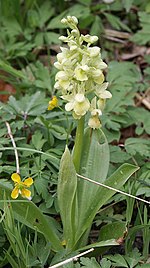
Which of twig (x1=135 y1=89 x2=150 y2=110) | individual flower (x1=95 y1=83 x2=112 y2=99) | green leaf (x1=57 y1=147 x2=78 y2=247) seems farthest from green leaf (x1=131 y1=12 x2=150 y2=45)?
green leaf (x1=57 y1=147 x2=78 y2=247)

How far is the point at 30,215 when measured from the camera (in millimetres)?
1679

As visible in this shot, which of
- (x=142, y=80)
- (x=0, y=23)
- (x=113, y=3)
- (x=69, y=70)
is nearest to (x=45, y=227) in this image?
(x=69, y=70)

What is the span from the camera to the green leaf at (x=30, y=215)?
165 cm

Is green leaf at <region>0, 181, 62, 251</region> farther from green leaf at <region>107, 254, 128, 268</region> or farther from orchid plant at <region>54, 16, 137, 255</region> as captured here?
green leaf at <region>107, 254, 128, 268</region>

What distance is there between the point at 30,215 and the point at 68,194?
6.1 inches

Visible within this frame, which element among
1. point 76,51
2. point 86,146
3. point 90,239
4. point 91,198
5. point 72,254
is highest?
point 76,51

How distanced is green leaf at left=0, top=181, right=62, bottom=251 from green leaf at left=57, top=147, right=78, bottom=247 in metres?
0.06

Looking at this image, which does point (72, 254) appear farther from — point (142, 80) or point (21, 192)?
point (142, 80)

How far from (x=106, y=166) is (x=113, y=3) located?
6.01 feet

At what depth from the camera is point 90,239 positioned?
1992mm

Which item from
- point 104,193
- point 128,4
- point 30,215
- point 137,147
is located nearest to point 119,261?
point 104,193

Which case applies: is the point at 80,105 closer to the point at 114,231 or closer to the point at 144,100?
the point at 114,231

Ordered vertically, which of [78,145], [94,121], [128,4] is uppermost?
[128,4]

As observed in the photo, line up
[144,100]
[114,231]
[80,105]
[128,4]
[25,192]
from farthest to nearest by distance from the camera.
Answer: [128,4] < [144,100] < [114,231] < [25,192] < [80,105]
